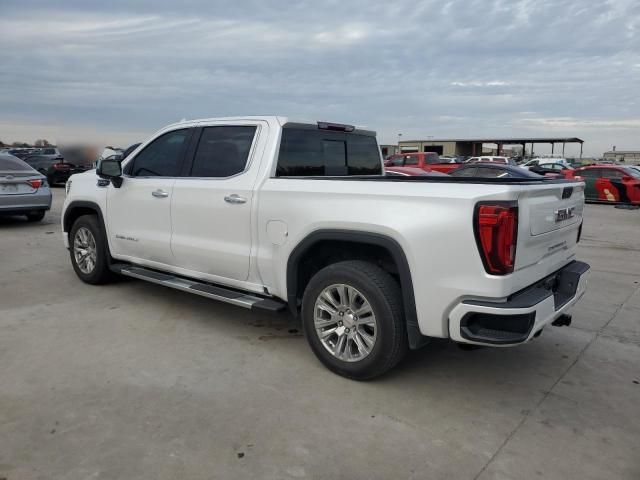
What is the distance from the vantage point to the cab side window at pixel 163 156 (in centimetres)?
496

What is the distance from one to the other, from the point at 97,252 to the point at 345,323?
3.44 m

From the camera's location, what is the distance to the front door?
496 centimetres

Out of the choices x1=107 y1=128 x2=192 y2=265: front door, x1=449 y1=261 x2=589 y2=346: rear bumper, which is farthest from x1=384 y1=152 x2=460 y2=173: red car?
x1=449 y1=261 x2=589 y2=346: rear bumper

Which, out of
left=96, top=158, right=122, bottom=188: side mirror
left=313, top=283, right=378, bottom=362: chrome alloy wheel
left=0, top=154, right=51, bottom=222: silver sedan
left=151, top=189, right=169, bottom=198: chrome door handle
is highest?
left=96, top=158, right=122, bottom=188: side mirror

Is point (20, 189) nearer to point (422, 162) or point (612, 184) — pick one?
point (422, 162)

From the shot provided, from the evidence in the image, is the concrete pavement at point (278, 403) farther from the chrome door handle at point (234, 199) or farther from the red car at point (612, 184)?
the red car at point (612, 184)

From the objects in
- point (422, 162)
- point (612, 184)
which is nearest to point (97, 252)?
point (612, 184)

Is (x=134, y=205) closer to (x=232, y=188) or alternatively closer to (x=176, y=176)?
(x=176, y=176)

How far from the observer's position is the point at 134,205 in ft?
17.3

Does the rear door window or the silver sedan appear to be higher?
the rear door window

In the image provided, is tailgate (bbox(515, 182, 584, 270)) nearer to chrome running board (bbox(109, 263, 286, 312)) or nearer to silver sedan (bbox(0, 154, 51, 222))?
chrome running board (bbox(109, 263, 286, 312))

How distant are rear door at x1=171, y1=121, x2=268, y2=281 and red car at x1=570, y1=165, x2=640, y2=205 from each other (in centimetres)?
1584

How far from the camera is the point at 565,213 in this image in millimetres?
3645

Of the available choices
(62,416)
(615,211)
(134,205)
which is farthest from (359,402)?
(615,211)
